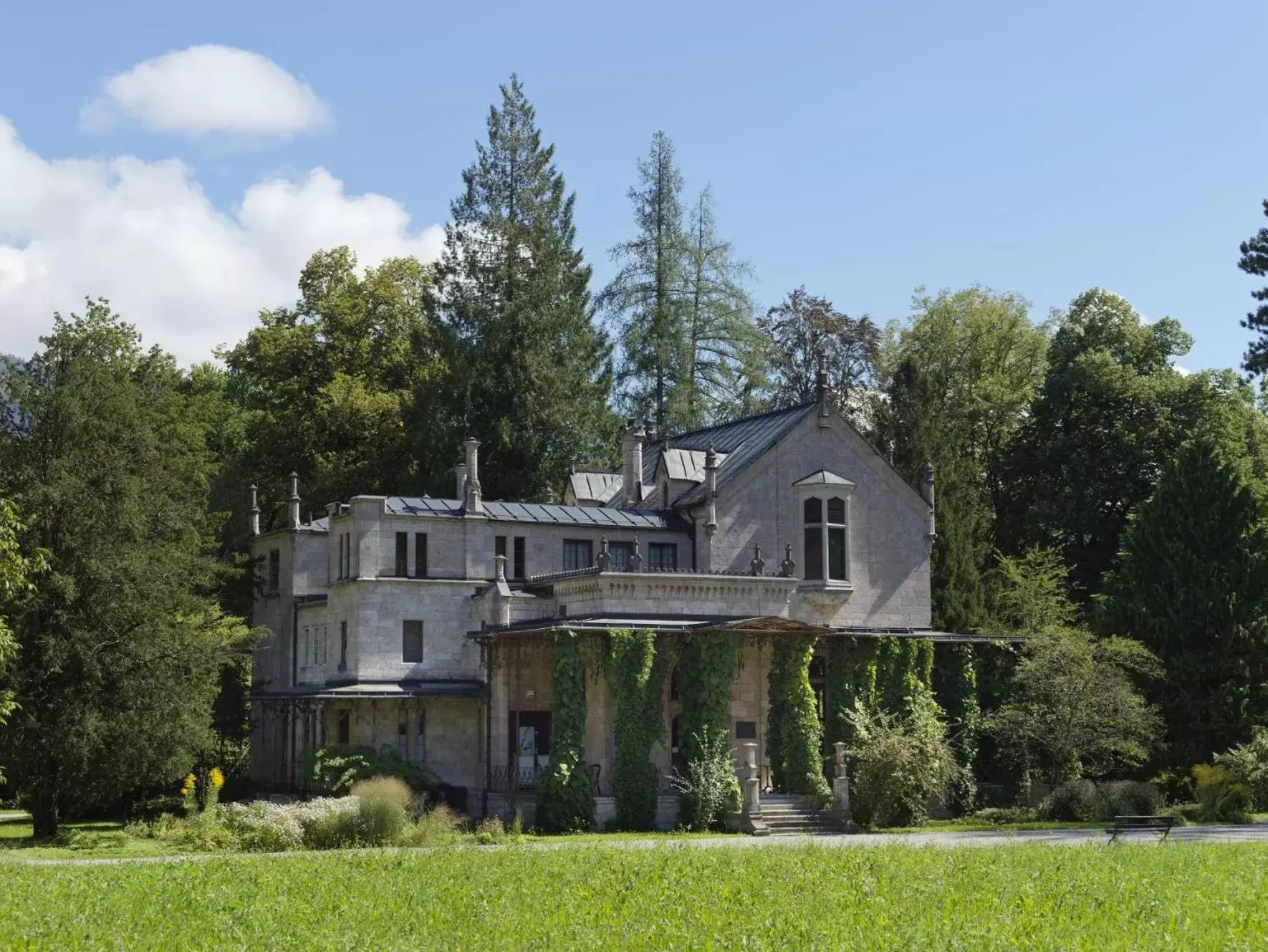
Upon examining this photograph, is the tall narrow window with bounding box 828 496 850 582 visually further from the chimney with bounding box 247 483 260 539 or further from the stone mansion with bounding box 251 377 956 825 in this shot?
the chimney with bounding box 247 483 260 539

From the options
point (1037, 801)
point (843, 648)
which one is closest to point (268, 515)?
point (843, 648)

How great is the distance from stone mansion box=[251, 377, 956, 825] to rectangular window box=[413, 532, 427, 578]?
0.04 meters

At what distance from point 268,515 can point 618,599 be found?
81.9 ft

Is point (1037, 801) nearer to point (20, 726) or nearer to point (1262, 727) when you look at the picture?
point (1262, 727)

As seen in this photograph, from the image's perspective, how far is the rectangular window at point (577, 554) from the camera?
49.0m

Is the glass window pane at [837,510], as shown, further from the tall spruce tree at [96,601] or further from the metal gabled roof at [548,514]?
the tall spruce tree at [96,601]

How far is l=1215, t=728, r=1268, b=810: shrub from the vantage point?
41.7 metres

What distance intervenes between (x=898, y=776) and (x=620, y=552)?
39.7 feet

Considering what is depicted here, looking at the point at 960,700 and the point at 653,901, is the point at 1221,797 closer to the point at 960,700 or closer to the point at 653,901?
the point at 960,700

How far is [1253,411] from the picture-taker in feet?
208

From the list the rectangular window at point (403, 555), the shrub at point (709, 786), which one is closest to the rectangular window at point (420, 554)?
the rectangular window at point (403, 555)

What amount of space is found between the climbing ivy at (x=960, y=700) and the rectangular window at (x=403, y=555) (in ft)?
52.1

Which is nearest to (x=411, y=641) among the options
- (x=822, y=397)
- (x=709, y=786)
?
(x=709, y=786)

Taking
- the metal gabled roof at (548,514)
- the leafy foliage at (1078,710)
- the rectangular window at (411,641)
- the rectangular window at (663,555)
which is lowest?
the leafy foliage at (1078,710)
